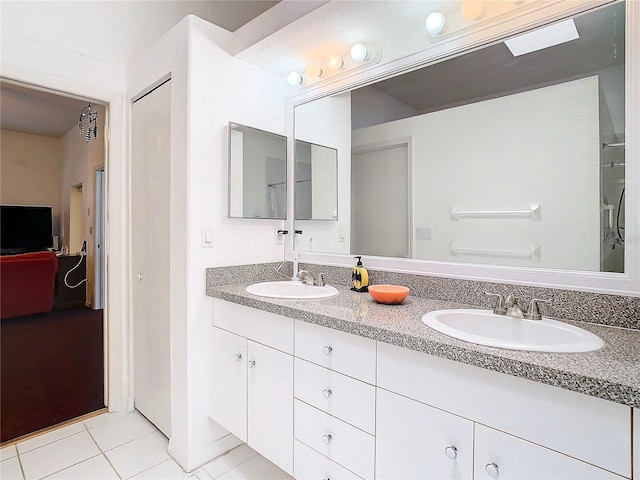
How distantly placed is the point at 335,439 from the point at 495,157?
1270mm

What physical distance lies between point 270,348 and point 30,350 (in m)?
3.19

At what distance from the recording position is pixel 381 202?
1824mm

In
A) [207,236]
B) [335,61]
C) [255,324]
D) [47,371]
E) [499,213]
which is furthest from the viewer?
[47,371]

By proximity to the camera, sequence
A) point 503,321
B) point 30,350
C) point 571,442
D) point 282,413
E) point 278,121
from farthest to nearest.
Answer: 1. point 30,350
2. point 278,121
3. point 282,413
4. point 503,321
5. point 571,442

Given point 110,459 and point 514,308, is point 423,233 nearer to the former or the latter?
point 514,308

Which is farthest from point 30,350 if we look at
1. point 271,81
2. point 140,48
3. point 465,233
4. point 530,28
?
point 530,28

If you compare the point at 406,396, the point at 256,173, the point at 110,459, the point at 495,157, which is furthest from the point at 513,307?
the point at 110,459

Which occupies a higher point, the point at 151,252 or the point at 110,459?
the point at 151,252

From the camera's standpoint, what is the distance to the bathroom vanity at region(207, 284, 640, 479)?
2.46 ft

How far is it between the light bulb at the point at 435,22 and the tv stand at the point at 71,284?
514 centimetres

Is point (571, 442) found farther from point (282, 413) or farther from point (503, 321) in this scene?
point (282, 413)

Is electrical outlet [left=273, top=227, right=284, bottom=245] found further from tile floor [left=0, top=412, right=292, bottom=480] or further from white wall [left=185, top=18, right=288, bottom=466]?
tile floor [left=0, top=412, right=292, bottom=480]

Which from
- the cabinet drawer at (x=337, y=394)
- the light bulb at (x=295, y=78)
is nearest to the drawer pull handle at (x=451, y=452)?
the cabinet drawer at (x=337, y=394)

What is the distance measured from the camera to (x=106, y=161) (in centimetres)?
220
